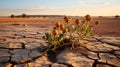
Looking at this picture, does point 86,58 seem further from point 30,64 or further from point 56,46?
point 30,64

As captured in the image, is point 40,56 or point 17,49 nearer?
point 40,56

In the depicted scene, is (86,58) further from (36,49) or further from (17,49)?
(17,49)

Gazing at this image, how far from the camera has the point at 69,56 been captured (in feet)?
10.2

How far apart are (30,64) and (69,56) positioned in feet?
2.19

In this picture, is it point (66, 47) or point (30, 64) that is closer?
point (30, 64)

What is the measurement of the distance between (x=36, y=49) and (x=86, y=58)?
40.6 inches

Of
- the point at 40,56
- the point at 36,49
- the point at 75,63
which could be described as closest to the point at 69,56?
the point at 75,63

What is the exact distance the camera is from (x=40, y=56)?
3.19 metres

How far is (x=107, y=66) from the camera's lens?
2730 millimetres

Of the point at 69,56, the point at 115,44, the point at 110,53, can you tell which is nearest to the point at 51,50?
the point at 69,56

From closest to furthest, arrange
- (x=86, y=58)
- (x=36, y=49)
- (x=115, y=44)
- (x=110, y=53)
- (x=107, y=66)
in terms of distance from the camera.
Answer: (x=107, y=66) → (x=86, y=58) → (x=110, y=53) → (x=36, y=49) → (x=115, y=44)

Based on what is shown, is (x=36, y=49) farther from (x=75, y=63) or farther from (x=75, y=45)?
(x=75, y=63)

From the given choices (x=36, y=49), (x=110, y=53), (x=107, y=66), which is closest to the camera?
(x=107, y=66)

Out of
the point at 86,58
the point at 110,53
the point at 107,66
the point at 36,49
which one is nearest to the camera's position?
the point at 107,66
